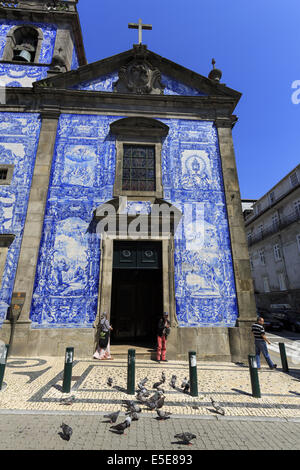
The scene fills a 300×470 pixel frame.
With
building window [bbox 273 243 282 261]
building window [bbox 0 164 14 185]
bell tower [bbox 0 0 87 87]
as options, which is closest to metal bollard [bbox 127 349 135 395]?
building window [bbox 0 164 14 185]

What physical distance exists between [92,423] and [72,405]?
728 mm

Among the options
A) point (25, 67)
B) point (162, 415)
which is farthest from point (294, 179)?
point (162, 415)

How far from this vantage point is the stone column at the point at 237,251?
A: 22.8 ft

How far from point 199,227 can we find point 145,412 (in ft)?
18.6

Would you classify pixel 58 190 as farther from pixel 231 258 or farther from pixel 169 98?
pixel 231 258

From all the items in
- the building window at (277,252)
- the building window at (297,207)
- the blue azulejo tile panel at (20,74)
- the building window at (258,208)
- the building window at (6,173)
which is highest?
the building window at (258,208)

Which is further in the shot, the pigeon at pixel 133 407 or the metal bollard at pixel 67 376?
the metal bollard at pixel 67 376

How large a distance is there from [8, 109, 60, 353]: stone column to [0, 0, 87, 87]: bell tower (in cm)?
309

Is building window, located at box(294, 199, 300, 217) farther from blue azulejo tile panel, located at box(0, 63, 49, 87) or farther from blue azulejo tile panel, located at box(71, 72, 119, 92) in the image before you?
blue azulejo tile panel, located at box(0, 63, 49, 87)

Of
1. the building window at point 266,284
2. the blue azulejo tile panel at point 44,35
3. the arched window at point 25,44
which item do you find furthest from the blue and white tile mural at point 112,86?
the building window at point 266,284

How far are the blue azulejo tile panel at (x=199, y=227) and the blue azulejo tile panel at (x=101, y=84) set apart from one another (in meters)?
3.00

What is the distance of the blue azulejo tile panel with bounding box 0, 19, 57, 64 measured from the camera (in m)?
10.5

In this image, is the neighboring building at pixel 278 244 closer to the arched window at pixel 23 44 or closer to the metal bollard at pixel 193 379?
the metal bollard at pixel 193 379
